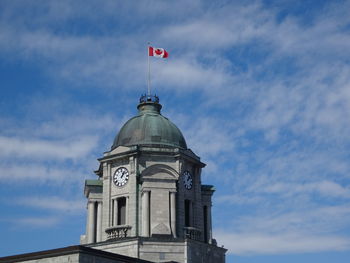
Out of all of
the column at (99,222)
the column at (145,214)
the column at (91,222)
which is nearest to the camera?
the column at (145,214)

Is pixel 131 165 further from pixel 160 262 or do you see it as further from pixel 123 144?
pixel 160 262

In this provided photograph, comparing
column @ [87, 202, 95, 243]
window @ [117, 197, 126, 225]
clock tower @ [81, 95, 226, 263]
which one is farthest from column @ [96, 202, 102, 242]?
window @ [117, 197, 126, 225]

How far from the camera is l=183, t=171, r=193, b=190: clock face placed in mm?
70000

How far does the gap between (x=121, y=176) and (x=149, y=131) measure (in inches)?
235

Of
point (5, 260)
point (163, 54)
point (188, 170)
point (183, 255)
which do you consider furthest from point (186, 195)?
point (5, 260)

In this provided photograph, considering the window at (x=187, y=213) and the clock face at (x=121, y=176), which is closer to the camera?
the clock face at (x=121, y=176)

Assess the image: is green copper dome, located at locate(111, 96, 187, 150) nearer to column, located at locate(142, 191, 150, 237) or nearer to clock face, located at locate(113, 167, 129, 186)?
clock face, located at locate(113, 167, 129, 186)

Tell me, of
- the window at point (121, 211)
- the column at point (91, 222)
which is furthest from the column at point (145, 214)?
the column at point (91, 222)

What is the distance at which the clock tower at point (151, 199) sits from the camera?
6438cm

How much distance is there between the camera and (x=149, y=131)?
70.8m

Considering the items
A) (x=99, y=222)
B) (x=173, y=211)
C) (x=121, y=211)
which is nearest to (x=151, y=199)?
(x=173, y=211)

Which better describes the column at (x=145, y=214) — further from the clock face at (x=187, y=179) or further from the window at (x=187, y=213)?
the clock face at (x=187, y=179)

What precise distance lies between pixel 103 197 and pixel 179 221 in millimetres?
8860

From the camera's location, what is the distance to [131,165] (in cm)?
6825
